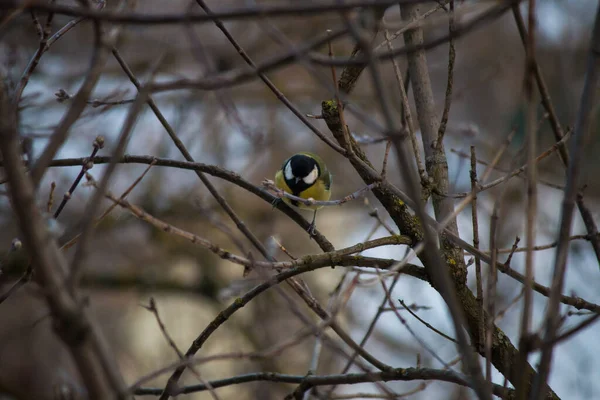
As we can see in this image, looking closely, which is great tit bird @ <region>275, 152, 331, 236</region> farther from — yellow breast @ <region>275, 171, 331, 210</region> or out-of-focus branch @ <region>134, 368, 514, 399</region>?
out-of-focus branch @ <region>134, 368, 514, 399</region>

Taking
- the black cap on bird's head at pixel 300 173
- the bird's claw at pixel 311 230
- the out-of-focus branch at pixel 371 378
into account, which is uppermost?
the black cap on bird's head at pixel 300 173

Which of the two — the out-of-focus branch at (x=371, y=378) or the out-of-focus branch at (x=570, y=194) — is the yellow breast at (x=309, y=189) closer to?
the out-of-focus branch at (x=371, y=378)

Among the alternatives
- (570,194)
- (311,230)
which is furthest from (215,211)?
(570,194)

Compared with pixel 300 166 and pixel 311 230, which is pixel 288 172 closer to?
pixel 300 166

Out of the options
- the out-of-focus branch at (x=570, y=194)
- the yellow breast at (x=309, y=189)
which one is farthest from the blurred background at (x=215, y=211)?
the out-of-focus branch at (x=570, y=194)

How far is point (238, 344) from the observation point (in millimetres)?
5754

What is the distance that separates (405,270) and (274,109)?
492cm

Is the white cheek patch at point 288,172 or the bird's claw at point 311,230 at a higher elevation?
the white cheek patch at point 288,172

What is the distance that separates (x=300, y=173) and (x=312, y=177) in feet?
0.47

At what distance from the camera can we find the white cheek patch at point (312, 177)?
3703 millimetres

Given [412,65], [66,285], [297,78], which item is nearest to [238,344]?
[297,78]

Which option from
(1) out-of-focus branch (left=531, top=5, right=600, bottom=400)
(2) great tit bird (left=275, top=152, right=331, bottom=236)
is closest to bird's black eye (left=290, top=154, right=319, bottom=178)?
(2) great tit bird (left=275, top=152, right=331, bottom=236)

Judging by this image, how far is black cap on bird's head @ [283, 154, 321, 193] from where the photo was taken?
365 cm

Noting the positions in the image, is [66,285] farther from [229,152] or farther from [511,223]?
[511,223]
